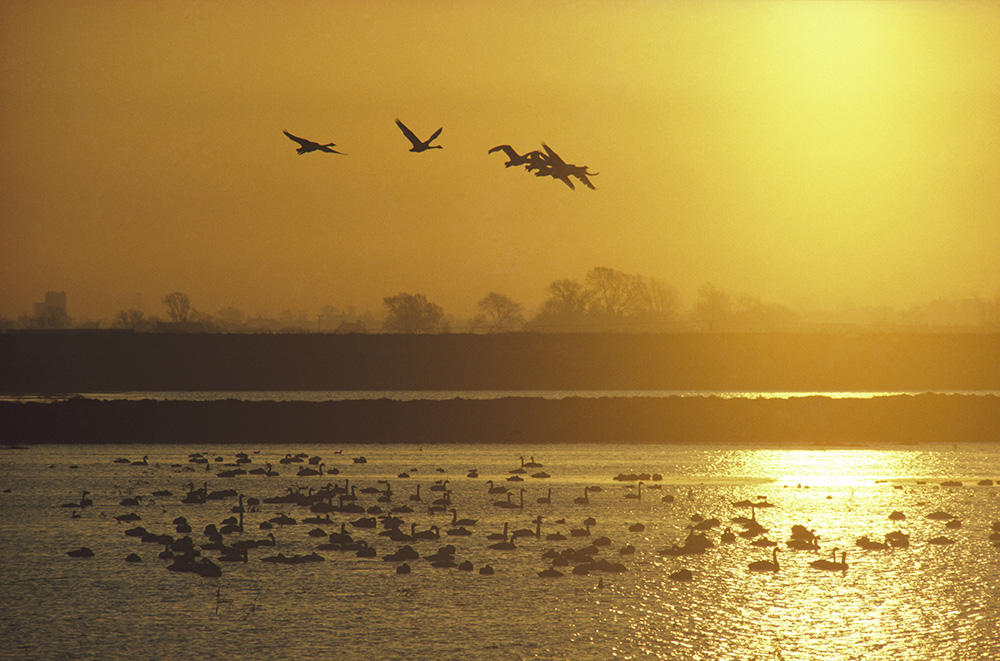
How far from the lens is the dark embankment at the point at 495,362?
16300 cm

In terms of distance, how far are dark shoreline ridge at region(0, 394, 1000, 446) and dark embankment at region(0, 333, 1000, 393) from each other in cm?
5197

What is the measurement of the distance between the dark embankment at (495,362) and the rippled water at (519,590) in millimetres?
102485

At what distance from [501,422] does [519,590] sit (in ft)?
234

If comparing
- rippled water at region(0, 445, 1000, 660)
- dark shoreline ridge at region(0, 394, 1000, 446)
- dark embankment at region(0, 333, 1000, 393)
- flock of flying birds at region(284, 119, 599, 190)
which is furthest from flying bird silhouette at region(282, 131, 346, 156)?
dark embankment at region(0, 333, 1000, 393)

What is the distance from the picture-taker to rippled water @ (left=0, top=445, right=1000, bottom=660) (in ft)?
106

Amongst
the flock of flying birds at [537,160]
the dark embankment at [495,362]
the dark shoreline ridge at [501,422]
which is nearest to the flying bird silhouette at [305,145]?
the flock of flying birds at [537,160]

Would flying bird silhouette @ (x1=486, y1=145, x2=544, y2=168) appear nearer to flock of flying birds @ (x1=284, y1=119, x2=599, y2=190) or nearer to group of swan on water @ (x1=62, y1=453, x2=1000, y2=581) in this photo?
flock of flying birds @ (x1=284, y1=119, x2=599, y2=190)

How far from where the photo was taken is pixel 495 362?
173250 mm

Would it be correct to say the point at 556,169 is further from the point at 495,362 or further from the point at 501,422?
the point at 495,362

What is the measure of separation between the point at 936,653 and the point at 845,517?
25.5m

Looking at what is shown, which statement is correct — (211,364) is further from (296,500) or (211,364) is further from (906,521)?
(906,521)

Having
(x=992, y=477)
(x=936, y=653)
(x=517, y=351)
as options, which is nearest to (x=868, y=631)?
(x=936, y=653)

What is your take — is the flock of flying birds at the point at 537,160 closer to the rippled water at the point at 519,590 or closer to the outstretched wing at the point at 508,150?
the outstretched wing at the point at 508,150

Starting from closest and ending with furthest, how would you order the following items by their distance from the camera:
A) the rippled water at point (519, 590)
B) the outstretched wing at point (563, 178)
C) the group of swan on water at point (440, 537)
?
the outstretched wing at point (563, 178), the rippled water at point (519, 590), the group of swan on water at point (440, 537)
